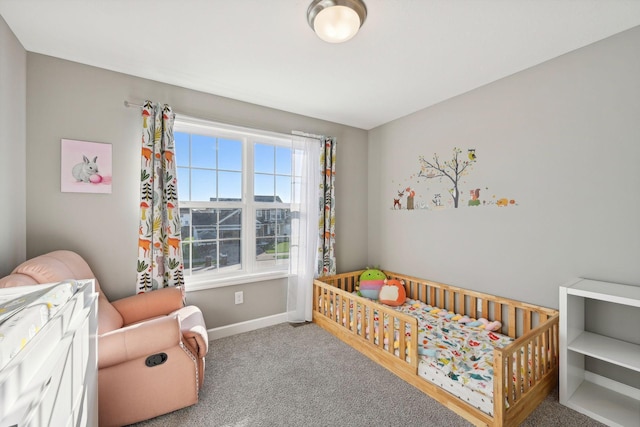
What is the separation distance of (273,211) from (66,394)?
2.36 m

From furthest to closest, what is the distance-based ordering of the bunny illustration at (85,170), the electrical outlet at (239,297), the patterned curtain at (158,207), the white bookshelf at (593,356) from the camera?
the electrical outlet at (239,297)
the patterned curtain at (158,207)
the bunny illustration at (85,170)
the white bookshelf at (593,356)

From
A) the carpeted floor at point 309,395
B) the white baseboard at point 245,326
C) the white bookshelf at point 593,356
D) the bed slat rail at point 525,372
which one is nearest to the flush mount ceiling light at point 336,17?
the bed slat rail at point 525,372

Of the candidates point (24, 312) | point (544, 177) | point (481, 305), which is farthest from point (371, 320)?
point (24, 312)

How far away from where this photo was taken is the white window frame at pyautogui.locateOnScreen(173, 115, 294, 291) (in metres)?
2.64

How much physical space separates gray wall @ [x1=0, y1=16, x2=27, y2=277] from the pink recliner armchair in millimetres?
259

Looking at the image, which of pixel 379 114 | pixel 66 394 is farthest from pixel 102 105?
pixel 379 114

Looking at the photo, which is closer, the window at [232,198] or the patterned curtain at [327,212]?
the window at [232,198]

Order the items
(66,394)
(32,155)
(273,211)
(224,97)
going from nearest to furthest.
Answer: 1. (66,394)
2. (32,155)
3. (224,97)
4. (273,211)

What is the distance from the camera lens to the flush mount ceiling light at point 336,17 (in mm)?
1473

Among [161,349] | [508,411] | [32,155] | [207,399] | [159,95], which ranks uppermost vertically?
[159,95]

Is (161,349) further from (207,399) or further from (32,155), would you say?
(32,155)

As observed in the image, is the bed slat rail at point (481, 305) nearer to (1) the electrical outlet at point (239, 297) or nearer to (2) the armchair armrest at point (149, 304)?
(1) the electrical outlet at point (239, 297)

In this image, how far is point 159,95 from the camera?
2410 millimetres

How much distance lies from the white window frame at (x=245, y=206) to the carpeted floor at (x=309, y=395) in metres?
0.63
